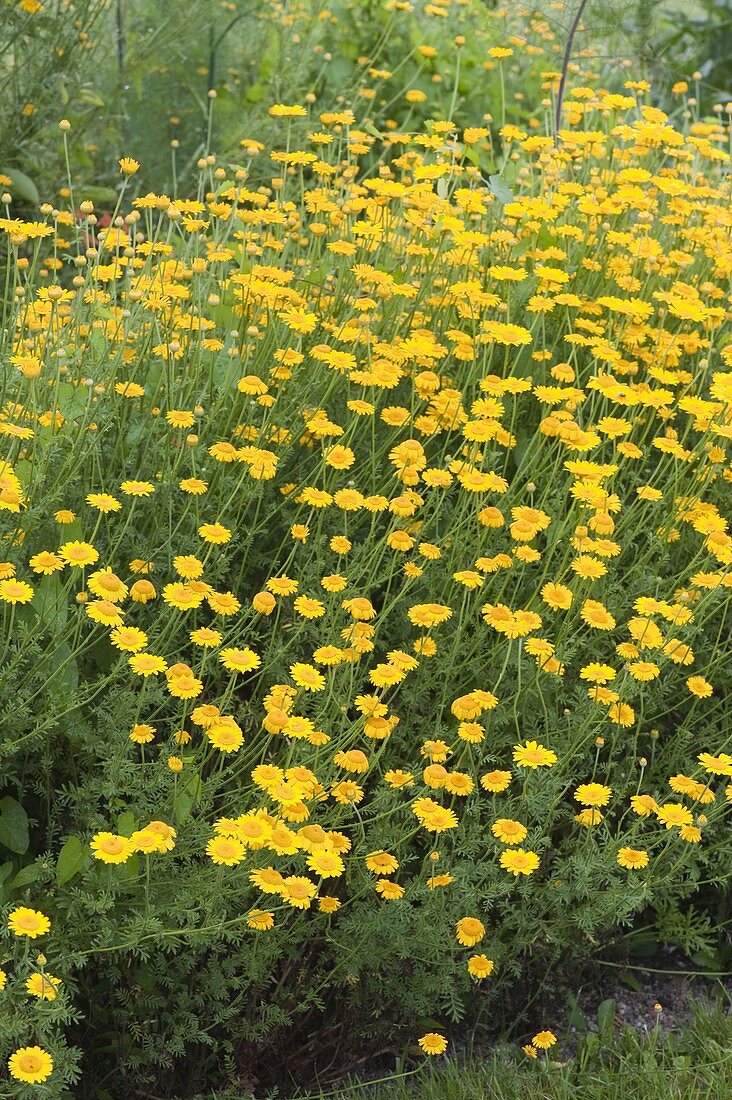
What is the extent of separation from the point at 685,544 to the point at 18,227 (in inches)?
59.2

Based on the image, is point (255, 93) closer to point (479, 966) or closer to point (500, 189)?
point (500, 189)

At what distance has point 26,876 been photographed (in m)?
2.13

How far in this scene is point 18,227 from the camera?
106 inches

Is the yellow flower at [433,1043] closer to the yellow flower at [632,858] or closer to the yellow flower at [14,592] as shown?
the yellow flower at [632,858]

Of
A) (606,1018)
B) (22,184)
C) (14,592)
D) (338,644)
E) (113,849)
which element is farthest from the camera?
(22,184)

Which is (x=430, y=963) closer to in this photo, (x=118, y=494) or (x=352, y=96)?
(x=118, y=494)

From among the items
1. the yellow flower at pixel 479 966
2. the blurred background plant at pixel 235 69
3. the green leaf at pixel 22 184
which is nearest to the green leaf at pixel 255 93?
the blurred background plant at pixel 235 69

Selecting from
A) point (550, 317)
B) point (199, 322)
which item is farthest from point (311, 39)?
point (199, 322)

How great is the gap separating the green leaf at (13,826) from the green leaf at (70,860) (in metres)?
0.15

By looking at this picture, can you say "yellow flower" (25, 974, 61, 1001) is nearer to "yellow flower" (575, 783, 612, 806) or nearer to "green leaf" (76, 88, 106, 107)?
"yellow flower" (575, 783, 612, 806)

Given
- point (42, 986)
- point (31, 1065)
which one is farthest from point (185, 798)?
point (31, 1065)

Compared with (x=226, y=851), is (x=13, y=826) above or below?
below

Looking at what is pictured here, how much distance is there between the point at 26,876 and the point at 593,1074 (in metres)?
1.04

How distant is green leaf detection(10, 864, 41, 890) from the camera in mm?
2129
